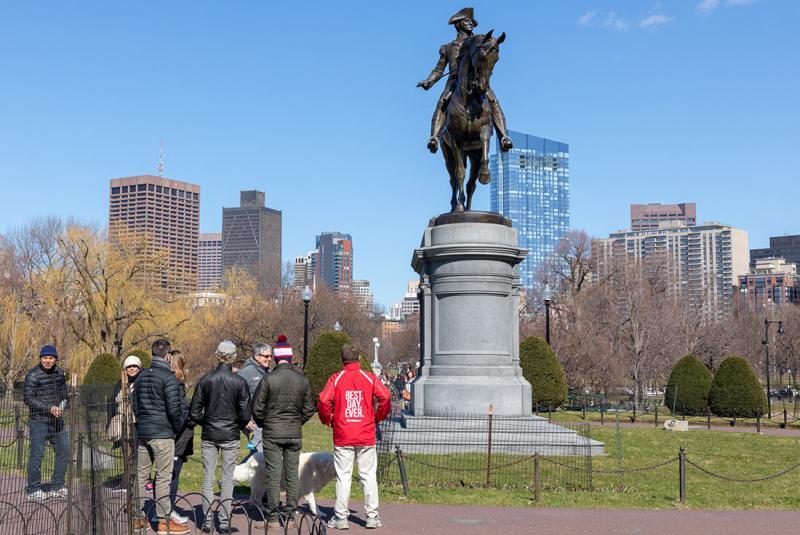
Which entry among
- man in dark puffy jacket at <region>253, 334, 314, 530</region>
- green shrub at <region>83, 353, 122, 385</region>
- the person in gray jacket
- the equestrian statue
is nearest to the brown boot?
man in dark puffy jacket at <region>253, 334, 314, 530</region>

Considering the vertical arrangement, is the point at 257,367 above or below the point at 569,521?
above

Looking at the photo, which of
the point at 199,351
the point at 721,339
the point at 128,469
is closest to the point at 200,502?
the point at 128,469

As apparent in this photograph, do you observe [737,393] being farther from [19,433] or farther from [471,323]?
[19,433]

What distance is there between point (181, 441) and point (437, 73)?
1112cm

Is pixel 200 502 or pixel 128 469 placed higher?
pixel 128 469

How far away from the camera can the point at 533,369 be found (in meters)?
33.4

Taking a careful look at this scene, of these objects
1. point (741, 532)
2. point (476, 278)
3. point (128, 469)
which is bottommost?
point (741, 532)

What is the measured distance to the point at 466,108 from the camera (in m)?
18.0

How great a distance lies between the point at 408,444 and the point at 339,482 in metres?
5.66

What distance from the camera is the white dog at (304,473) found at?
1028 cm

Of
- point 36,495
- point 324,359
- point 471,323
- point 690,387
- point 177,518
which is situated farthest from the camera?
point 690,387

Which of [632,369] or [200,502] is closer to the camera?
[200,502]

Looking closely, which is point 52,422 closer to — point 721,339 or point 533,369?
point 533,369

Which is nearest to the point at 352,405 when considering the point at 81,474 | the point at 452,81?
the point at 81,474
